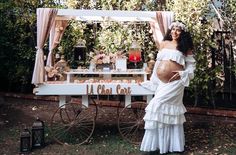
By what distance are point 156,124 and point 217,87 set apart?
320 centimetres

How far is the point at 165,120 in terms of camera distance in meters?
6.29

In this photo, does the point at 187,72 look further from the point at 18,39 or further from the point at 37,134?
the point at 18,39

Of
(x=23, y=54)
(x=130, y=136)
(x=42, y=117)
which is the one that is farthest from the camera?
(x=23, y=54)

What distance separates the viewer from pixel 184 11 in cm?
837

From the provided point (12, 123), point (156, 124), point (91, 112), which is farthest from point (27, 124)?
point (156, 124)

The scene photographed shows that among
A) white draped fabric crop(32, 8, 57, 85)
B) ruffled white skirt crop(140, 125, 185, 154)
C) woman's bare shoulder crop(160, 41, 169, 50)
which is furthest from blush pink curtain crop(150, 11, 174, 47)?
white draped fabric crop(32, 8, 57, 85)

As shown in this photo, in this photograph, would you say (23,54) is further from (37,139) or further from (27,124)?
(37,139)

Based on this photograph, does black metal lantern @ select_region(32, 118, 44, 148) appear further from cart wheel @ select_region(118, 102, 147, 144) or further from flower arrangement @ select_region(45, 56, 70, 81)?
cart wheel @ select_region(118, 102, 147, 144)

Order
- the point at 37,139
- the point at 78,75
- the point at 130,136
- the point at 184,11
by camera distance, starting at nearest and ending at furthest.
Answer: the point at 37,139 → the point at 130,136 → the point at 78,75 → the point at 184,11

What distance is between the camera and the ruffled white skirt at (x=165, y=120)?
629cm

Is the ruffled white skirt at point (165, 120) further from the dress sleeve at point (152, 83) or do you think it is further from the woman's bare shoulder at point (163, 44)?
the woman's bare shoulder at point (163, 44)

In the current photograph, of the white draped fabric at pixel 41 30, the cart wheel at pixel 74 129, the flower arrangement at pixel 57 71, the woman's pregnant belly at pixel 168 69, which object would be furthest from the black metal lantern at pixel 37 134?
the woman's pregnant belly at pixel 168 69

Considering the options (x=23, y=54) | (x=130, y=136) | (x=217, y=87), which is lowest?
(x=130, y=136)

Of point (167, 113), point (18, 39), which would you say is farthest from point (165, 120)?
point (18, 39)
